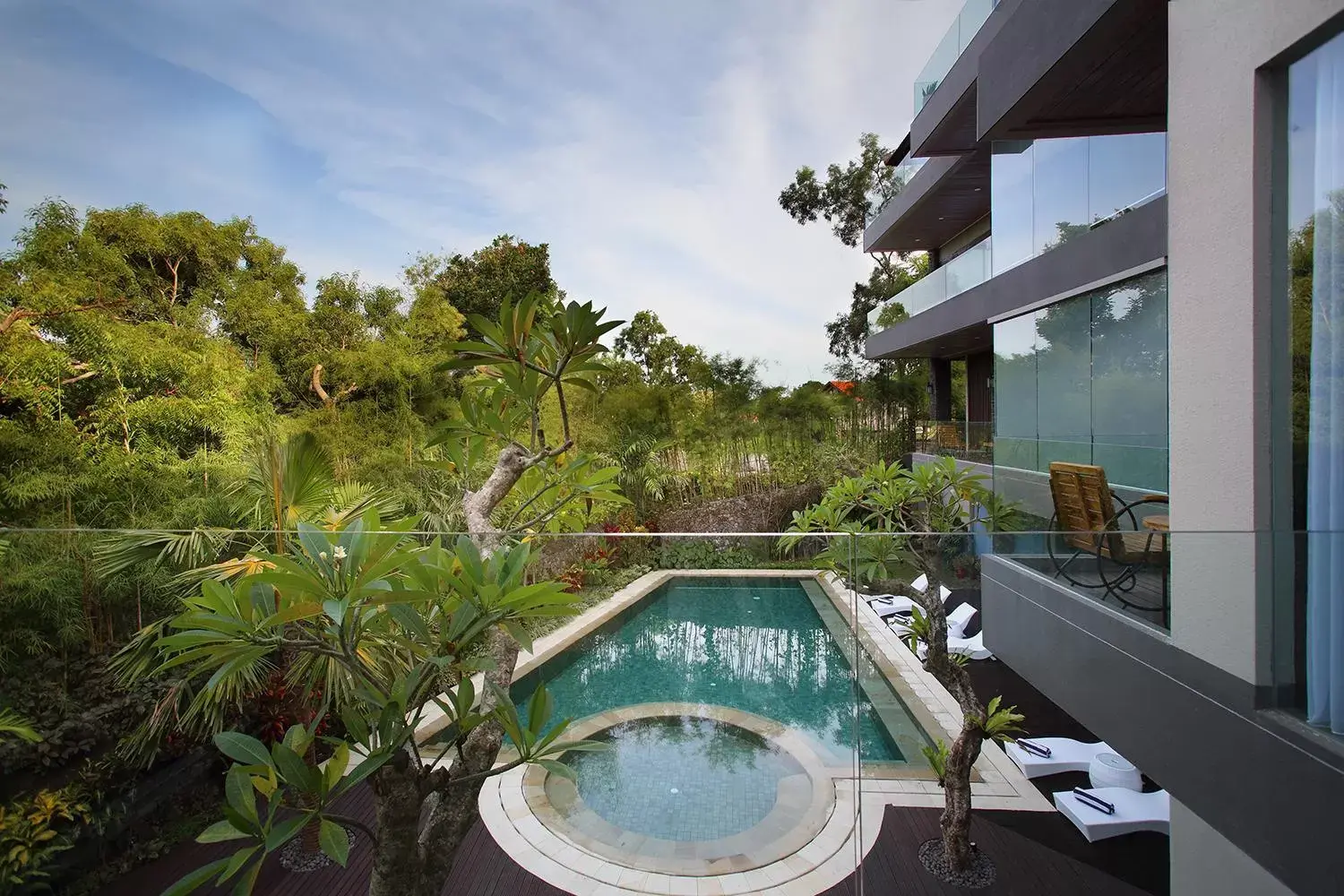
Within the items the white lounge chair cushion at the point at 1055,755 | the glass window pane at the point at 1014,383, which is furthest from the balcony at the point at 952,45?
the white lounge chair cushion at the point at 1055,755

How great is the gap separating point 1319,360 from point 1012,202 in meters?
5.95

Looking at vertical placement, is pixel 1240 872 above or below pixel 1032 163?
below

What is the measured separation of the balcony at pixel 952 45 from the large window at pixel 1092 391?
4420 mm

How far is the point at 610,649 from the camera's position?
2307mm

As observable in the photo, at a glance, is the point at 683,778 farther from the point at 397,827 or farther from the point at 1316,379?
the point at 1316,379

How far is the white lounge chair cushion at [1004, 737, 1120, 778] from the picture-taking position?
115 inches

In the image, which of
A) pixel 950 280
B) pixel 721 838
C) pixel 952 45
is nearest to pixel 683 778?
pixel 721 838

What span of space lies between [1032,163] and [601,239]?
19.0 metres

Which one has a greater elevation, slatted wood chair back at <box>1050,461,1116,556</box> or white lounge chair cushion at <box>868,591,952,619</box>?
slatted wood chair back at <box>1050,461,1116,556</box>

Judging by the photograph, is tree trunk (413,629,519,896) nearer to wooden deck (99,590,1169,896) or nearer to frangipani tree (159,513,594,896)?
frangipani tree (159,513,594,896)

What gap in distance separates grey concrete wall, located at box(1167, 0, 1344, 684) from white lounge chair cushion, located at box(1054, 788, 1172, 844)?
2.77 ft

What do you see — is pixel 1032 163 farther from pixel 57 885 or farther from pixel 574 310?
pixel 57 885

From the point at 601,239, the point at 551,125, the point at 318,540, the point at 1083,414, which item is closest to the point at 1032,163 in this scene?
the point at 1083,414

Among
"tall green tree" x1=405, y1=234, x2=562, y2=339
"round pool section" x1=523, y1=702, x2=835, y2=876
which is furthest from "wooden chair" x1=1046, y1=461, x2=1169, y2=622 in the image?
"tall green tree" x1=405, y1=234, x2=562, y2=339
